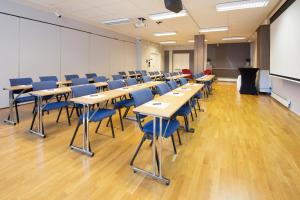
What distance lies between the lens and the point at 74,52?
7.51 m

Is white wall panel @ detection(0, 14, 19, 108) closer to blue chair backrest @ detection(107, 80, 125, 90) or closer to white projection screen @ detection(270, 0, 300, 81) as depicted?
blue chair backrest @ detection(107, 80, 125, 90)

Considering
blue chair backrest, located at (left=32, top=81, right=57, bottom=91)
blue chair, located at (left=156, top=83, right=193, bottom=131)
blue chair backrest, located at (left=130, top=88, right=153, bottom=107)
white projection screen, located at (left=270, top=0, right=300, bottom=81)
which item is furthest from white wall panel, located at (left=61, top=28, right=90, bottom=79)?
white projection screen, located at (left=270, top=0, right=300, bottom=81)

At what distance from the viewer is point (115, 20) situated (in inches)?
285

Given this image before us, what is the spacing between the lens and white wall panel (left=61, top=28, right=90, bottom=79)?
23.3ft

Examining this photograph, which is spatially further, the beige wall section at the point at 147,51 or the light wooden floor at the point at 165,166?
the beige wall section at the point at 147,51

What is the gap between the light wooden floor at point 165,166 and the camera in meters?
1.93

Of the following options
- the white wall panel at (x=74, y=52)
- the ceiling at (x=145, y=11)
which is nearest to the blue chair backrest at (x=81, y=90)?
the ceiling at (x=145, y=11)

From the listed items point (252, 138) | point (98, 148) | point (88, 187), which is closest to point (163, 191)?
point (88, 187)

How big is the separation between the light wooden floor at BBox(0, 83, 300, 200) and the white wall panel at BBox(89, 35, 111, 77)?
5.15 meters

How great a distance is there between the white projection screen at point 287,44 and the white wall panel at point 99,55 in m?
7.02

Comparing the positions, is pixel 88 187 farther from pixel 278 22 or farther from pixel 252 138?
pixel 278 22

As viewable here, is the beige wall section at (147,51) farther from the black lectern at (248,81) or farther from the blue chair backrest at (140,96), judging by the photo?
the blue chair backrest at (140,96)

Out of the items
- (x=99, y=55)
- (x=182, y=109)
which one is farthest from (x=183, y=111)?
(x=99, y=55)

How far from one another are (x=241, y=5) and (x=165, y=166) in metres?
5.38
